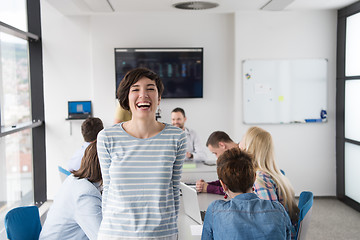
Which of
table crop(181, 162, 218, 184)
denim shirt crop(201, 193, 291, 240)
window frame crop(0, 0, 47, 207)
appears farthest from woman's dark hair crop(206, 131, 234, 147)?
window frame crop(0, 0, 47, 207)

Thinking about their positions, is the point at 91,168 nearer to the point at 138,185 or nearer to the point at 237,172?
the point at 138,185

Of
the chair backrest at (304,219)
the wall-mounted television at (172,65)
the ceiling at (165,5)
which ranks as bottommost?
the chair backrest at (304,219)

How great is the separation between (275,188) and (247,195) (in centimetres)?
72

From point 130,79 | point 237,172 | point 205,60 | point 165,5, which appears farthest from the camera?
point 205,60

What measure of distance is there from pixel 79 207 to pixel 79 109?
11.2 feet

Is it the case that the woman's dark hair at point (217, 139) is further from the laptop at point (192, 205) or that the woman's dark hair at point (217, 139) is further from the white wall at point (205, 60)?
the white wall at point (205, 60)

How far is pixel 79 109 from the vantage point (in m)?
5.25

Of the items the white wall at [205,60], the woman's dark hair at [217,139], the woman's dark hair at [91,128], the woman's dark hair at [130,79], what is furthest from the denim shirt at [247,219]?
the white wall at [205,60]

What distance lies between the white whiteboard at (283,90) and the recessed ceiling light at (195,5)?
96cm

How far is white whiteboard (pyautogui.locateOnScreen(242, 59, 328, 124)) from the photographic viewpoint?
17.2 feet

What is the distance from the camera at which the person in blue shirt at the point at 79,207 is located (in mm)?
1988

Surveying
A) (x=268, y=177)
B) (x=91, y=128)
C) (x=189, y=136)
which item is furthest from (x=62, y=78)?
(x=268, y=177)

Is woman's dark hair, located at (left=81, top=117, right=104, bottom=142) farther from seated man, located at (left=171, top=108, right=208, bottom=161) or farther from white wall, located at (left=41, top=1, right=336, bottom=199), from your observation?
white wall, located at (left=41, top=1, right=336, bottom=199)

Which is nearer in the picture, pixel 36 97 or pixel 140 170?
pixel 140 170
